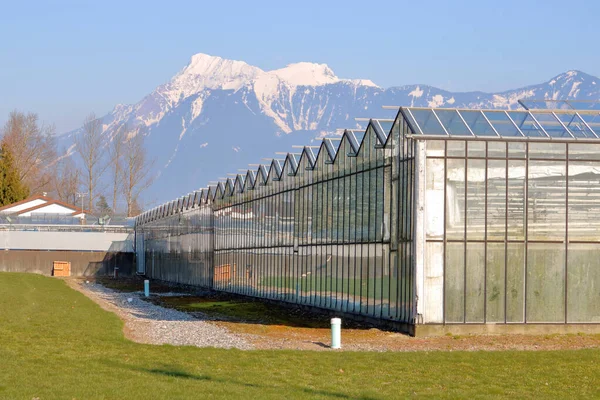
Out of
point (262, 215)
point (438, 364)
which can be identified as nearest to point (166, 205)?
point (262, 215)

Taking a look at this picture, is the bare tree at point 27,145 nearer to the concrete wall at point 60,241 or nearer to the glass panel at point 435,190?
the concrete wall at point 60,241

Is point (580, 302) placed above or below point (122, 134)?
below

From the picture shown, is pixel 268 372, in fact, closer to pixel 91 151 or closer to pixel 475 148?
pixel 475 148

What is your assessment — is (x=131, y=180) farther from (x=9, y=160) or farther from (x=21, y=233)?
(x=21, y=233)

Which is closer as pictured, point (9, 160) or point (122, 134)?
point (9, 160)

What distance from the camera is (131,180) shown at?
112 meters

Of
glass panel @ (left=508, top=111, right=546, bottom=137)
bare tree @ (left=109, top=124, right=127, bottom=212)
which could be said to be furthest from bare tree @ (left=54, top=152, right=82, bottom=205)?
glass panel @ (left=508, top=111, right=546, bottom=137)

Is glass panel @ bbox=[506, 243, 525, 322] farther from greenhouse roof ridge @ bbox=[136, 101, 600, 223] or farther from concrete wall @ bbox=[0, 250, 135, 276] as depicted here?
concrete wall @ bbox=[0, 250, 135, 276]

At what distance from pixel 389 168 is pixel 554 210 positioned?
4.71 metres

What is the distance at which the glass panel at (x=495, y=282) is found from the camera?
82.2 ft

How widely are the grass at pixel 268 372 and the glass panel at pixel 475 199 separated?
471 centimetres

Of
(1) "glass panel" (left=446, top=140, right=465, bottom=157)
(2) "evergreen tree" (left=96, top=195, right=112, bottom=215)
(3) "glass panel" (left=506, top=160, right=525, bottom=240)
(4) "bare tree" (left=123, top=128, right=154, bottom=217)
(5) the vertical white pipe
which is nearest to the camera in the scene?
(5) the vertical white pipe

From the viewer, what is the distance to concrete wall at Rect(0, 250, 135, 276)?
7494 centimetres

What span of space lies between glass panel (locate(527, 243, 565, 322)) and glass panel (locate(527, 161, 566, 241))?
34 cm
